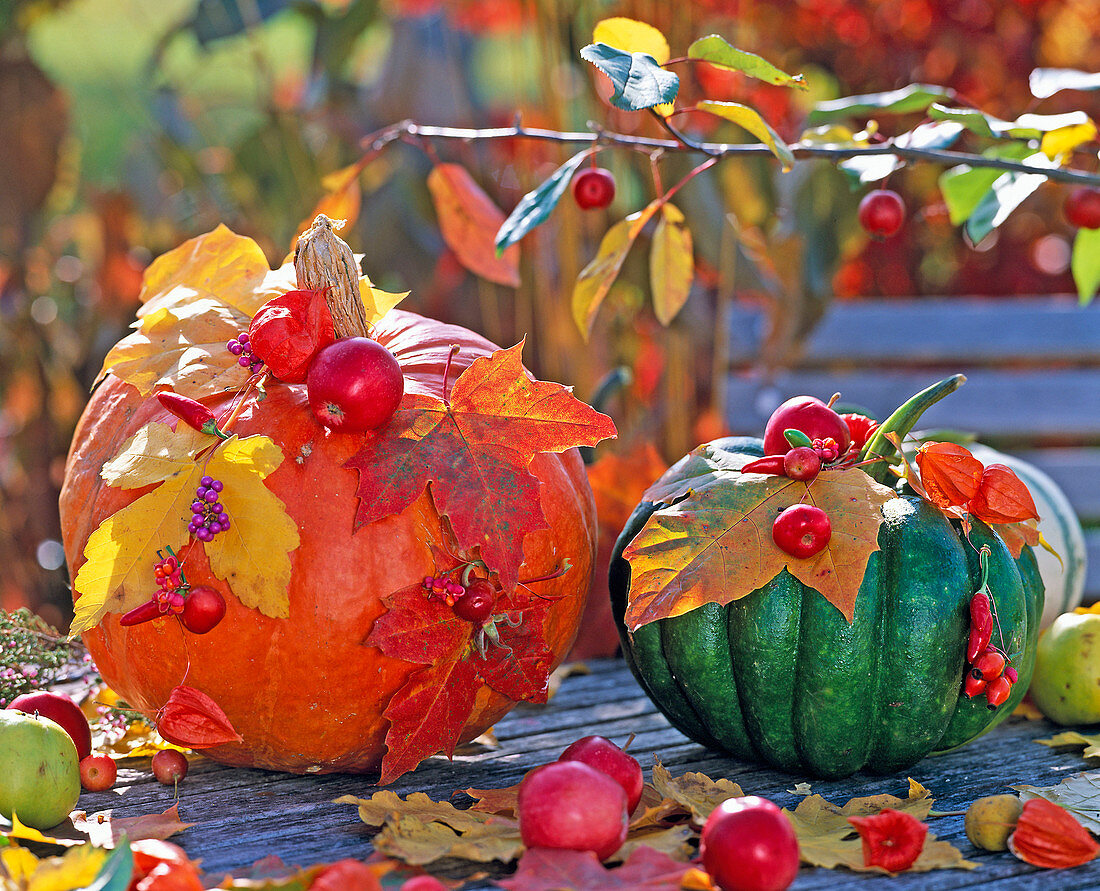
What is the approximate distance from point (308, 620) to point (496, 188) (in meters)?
1.83

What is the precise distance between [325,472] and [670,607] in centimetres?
33

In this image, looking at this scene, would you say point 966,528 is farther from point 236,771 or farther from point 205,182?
point 205,182

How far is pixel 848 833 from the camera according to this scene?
2.92 feet

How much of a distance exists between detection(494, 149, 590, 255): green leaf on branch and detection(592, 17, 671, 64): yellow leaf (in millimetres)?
119

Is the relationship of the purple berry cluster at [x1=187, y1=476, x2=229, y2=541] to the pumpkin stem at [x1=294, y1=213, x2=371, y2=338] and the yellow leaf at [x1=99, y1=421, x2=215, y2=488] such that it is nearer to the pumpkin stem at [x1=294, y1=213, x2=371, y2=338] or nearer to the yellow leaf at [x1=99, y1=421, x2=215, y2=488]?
the yellow leaf at [x1=99, y1=421, x2=215, y2=488]

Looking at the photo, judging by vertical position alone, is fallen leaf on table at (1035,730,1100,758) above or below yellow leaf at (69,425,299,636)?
below

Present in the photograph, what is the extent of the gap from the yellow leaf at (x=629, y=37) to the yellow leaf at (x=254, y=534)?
21.8 inches

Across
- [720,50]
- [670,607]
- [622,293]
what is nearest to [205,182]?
[622,293]

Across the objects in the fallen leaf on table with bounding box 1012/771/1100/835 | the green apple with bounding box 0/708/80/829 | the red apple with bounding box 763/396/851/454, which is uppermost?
the red apple with bounding box 763/396/851/454

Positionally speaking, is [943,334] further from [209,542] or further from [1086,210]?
[209,542]

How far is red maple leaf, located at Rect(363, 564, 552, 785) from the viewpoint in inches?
37.9

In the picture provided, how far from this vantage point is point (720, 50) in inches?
41.8

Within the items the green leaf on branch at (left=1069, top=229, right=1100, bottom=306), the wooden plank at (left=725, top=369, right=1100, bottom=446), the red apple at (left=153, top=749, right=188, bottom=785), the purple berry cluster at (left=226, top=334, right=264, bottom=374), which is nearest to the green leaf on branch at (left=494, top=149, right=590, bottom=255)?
the purple berry cluster at (left=226, top=334, right=264, bottom=374)

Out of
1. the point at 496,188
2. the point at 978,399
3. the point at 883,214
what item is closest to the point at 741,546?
the point at 883,214
